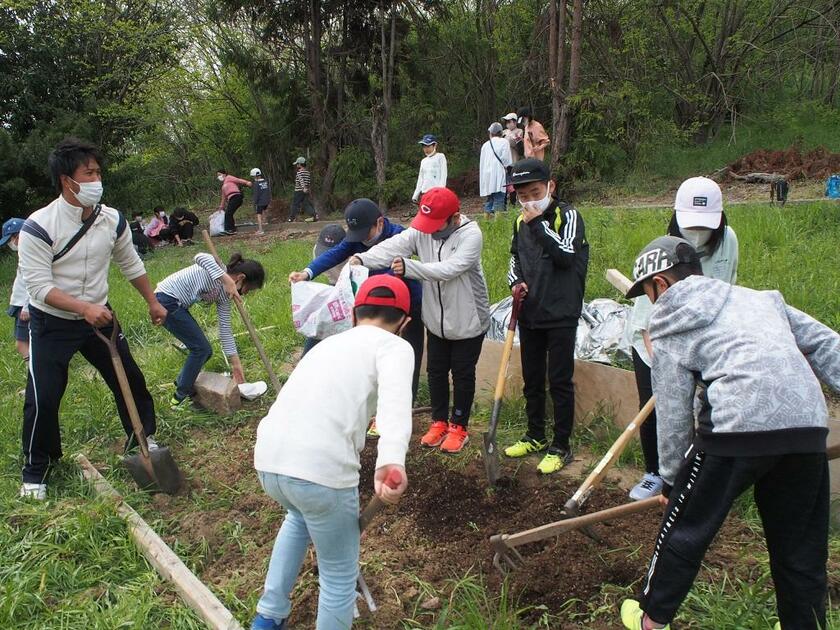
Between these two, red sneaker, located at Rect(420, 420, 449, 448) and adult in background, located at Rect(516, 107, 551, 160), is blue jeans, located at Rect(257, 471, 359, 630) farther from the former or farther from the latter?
adult in background, located at Rect(516, 107, 551, 160)

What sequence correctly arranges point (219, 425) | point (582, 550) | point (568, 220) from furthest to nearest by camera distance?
point (219, 425) → point (568, 220) → point (582, 550)

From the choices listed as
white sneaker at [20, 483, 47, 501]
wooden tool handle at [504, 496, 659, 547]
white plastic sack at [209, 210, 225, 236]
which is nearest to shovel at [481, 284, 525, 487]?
wooden tool handle at [504, 496, 659, 547]

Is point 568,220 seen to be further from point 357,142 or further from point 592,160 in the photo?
point 357,142

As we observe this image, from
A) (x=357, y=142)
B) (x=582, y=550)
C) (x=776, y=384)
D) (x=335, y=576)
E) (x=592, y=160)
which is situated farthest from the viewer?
(x=357, y=142)

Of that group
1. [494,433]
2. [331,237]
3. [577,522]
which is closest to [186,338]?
[331,237]

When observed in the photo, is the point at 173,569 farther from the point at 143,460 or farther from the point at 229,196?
the point at 229,196

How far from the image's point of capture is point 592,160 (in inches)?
496

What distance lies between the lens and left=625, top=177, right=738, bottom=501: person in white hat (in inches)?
112

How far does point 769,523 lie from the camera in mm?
2092

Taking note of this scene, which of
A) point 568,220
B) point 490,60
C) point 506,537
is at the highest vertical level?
point 490,60

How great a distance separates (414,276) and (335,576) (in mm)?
1796

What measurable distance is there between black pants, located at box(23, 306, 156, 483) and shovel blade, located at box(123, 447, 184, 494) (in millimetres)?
455

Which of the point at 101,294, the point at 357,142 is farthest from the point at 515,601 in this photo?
the point at 357,142

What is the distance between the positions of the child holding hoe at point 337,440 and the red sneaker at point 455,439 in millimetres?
1759
